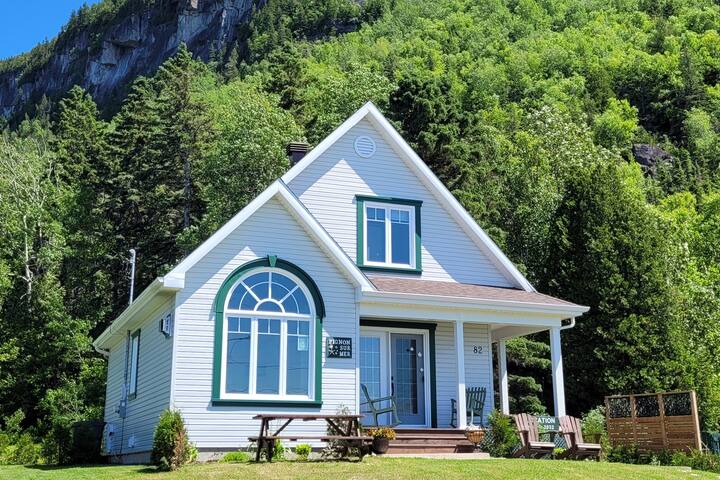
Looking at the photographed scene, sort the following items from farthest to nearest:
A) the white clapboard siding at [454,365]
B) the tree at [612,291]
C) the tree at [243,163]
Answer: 1. the tree at [243,163]
2. the tree at [612,291]
3. the white clapboard siding at [454,365]

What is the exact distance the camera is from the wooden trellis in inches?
648

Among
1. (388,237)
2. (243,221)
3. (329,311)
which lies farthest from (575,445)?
(243,221)

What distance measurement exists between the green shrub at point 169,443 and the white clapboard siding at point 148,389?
1518mm

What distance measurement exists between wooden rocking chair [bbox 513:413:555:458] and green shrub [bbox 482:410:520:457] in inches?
8.5

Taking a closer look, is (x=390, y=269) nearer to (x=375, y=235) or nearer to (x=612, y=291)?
(x=375, y=235)

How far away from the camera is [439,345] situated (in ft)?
59.8

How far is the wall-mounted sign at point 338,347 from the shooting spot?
15.6m

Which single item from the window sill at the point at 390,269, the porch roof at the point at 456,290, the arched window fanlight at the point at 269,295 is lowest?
the arched window fanlight at the point at 269,295

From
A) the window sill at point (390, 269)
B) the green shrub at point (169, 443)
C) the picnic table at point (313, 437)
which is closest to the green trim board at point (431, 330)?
the window sill at point (390, 269)

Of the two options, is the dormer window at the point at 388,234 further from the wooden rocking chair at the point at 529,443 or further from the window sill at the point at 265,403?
the wooden rocking chair at the point at 529,443

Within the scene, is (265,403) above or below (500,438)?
above

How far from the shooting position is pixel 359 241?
60.4 feet

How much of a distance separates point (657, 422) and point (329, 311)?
24.4ft

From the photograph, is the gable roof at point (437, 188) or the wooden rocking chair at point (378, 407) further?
the gable roof at point (437, 188)
